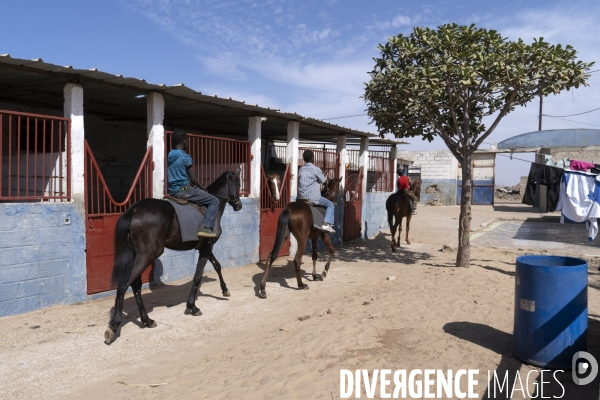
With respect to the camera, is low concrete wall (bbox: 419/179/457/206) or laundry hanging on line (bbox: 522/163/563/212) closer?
laundry hanging on line (bbox: 522/163/563/212)

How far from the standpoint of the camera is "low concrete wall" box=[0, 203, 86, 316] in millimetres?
5453

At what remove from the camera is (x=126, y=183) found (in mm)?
11828

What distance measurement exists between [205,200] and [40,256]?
2245 millimetres

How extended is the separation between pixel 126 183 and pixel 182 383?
9.00m

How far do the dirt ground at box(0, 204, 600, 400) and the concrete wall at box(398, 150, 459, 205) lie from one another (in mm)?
24715

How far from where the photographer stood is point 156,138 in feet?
23.8

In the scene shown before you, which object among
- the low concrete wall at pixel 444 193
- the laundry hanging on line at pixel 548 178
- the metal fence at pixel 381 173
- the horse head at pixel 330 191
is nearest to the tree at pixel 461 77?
the horse head at pixel 330 191

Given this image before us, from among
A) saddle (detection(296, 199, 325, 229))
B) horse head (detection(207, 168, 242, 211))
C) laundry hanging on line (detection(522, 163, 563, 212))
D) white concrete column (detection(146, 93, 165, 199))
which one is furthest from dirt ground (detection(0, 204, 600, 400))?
laundry hanging on line (detection(522, 163, 563, 212))

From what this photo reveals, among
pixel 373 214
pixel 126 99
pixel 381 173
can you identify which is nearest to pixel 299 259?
pixel 126 99

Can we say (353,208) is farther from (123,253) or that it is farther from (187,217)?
(123,253)

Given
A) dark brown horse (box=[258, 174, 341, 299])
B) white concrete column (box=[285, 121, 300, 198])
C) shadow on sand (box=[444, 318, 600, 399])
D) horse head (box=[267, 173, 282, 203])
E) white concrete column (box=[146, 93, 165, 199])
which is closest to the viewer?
shadow on sand (box=[444, 318, 600, 399])

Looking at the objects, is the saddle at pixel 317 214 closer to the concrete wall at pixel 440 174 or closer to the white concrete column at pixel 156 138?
the white concrete column at pixel 156 138

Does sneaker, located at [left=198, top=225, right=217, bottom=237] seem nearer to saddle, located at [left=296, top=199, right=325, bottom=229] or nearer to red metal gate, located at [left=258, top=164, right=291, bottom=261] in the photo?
saddle, located at [left=296, top=199, right=325, bottom=229]

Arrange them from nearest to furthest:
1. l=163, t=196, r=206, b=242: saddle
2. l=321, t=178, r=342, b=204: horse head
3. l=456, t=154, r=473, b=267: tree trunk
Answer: l=163, t=196, r=206, b=242: saddle → l=321, t=178, r=342, b=204: horse head → l=456, t=154, r=473, b=267: tree trunk
